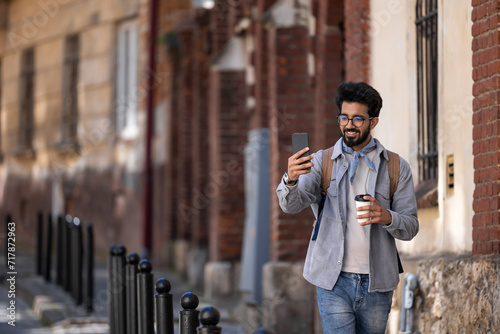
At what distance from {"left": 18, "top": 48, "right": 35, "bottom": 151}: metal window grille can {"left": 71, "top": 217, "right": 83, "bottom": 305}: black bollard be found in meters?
14.1

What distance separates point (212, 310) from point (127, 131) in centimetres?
1580

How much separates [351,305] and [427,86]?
3.41 m

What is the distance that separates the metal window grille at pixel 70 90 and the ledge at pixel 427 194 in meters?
16.0

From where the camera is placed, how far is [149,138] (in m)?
19.1

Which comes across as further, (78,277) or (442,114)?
(78,277)

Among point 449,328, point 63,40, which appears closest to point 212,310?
point 449,328

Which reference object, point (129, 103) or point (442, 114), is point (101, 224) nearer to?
point (129, 103)

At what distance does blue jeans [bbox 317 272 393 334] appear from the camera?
5070 millimetres

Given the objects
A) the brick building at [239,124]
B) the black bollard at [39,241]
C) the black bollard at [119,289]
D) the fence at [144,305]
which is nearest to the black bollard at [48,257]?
the black bollard at [39,241]

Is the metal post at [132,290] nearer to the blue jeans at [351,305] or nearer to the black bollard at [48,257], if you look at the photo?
the blue jeans at [351,305]

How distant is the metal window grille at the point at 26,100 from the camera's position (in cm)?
2583

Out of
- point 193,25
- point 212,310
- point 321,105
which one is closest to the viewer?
point 212,310

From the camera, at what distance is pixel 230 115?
15.0 m

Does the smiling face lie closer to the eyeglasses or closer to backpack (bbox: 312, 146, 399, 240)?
the eyeglasses
